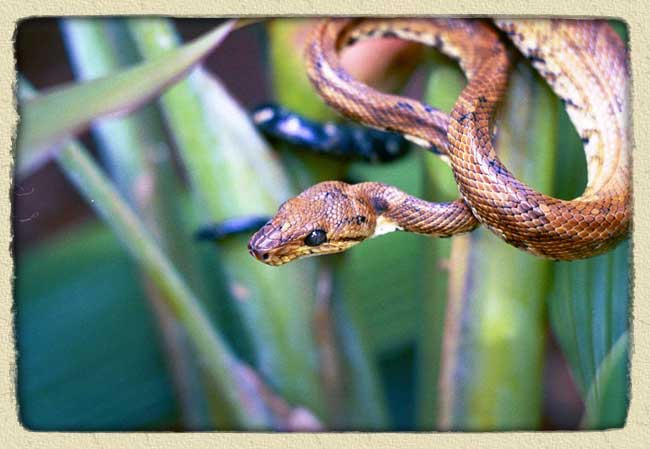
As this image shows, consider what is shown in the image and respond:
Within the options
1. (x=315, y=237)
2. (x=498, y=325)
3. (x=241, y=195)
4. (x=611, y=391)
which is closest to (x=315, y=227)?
(x=315, y=237)

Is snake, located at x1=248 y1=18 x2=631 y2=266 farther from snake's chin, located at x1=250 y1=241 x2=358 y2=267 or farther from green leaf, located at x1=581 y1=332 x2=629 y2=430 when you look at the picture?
green leaf, located at x1=581 y1=332 x2=629 y2=430

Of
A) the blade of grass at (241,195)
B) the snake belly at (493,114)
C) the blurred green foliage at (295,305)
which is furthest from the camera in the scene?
the blade of grass at (241,195)

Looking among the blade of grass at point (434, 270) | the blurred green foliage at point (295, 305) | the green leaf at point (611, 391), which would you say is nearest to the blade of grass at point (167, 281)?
the blurred green foliage at point (295, 305)

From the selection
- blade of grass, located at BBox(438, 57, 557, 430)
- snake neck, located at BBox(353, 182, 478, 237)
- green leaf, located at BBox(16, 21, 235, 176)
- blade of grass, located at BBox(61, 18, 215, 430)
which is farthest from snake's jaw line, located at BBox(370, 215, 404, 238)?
blade of grass, located at BBox(61, 18, 215, 430)

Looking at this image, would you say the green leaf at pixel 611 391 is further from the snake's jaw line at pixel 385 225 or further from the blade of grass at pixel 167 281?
the blade of grass at pixel 167 281

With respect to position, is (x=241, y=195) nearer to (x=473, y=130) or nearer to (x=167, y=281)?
(x=167, y=281)

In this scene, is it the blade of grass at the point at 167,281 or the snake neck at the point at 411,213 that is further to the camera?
the blade of grass at the point at 167,281
